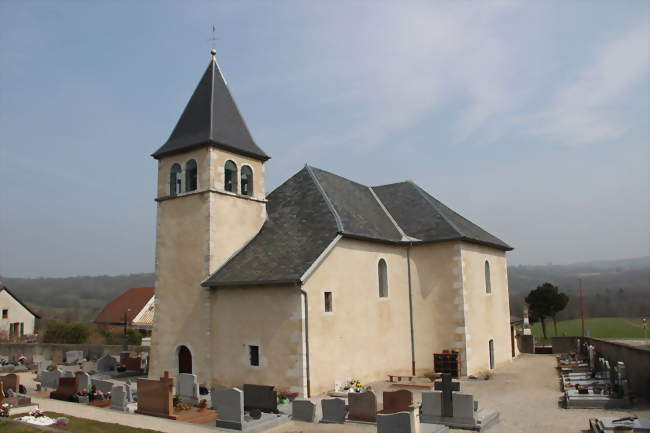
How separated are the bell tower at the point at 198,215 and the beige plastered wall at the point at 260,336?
1.90 ft

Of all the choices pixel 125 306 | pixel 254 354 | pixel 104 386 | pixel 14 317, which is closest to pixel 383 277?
pixel 254 354

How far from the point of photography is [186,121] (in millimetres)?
24000

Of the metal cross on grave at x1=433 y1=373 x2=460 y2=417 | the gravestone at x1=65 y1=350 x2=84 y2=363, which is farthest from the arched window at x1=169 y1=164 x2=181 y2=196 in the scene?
the gravestone at x1=65 y1=350 x2=84 y2=363

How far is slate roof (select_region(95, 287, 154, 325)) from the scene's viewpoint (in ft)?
165

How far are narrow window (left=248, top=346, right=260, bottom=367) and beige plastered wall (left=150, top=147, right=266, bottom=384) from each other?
1.85 m

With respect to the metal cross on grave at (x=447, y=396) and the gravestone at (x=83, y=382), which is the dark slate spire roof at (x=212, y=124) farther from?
the metal cross on grave at (x=447, y=396)

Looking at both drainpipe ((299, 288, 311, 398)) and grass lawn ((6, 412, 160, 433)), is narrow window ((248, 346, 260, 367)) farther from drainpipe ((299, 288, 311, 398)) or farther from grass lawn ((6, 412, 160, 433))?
grass lawn ((6, 412, 160, 433))

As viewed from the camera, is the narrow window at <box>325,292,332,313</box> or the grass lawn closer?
the grass lawn

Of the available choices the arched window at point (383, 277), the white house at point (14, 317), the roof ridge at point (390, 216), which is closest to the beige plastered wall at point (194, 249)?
the arched window at point (383, 277)

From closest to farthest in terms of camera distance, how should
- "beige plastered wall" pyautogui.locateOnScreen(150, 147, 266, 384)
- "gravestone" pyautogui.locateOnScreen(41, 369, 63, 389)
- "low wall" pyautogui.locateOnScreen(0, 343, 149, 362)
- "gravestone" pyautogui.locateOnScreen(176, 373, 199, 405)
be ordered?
"gravestone" pyautogui.locateOnScreen(176, 373, 199, 405)
"beige plastered wall" pyautogui.locateOnScreen(150, 147, 266, 384)
"gravestone" pyautogui.locateOnScreen(41, 369, 63, 389)
"low wall" pyautogui.locateOnScreen(0, 343, 149, 362)

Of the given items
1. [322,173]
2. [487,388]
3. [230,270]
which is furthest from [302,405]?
[322,173]

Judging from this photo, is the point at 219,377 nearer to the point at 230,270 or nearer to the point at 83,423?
the point at 230,270

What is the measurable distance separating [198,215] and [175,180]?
250cm

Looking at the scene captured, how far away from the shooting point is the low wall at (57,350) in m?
31.8
